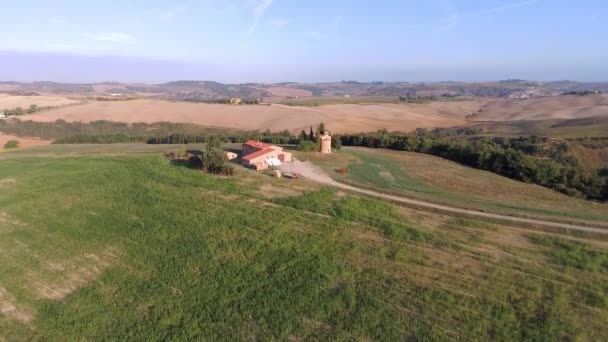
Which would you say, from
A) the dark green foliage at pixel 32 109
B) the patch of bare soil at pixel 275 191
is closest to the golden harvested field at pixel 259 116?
the dark green foliage at pixel 32 109

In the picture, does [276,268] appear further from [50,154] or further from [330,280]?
[50,154]

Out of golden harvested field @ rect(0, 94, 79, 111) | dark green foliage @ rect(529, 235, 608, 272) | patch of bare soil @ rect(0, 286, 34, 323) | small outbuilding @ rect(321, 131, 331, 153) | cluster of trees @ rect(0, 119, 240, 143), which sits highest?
golden harvested field @ rect(0, 94, 79, 111)

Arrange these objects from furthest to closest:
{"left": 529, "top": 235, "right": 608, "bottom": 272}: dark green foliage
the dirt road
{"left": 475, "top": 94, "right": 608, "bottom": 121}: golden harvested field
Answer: {"left": 475, "top": 94, "right": 608, "bottom": 121}: golden harvested field, the dirt road, {"left": 529, "top": 235, "right": 608, "bottom": 272}: dark green foliage

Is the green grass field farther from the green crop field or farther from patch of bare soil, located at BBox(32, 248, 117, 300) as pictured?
the green crop field

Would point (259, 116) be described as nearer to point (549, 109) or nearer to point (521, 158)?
point (521, 158)

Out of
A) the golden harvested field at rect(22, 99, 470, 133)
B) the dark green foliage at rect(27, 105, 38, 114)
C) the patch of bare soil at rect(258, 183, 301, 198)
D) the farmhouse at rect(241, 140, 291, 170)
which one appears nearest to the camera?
the patch of bare soil at rect(258, 183, 301, 198)

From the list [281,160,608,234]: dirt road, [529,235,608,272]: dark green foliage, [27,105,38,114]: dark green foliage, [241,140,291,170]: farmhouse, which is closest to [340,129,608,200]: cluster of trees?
[281,160,608,234]: dirt road

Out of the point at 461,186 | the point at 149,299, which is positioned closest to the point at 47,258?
the point at 149,299

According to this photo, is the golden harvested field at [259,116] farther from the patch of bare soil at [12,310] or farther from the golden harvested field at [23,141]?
the patch of bare soil at [12,310]
